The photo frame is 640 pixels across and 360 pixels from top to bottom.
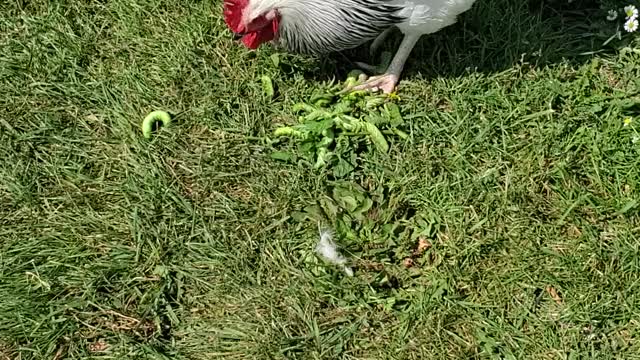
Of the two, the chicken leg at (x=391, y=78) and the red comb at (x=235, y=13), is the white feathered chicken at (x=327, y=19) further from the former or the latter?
the chicken leg at (x=391, y=78)

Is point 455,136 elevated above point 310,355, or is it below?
above

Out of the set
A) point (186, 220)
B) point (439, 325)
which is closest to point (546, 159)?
point (439, 325)

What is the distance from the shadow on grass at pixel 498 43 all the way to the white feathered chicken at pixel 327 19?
31cm

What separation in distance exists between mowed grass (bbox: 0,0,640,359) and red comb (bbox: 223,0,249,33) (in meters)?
0.47

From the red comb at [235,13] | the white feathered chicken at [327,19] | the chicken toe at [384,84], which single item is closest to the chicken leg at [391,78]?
the chicken toe at [384,84]

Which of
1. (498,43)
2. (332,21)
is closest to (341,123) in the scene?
(332,21)

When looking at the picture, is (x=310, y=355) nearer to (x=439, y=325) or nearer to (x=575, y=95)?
(x=439, y=325)

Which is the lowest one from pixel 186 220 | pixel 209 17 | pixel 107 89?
pixel 186 220

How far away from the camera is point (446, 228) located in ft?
8.60

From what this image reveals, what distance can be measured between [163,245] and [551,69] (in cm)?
164

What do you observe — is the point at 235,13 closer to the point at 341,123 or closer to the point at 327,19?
the point at 327,19

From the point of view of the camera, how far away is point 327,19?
2525mm

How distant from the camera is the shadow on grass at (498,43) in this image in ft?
9.69

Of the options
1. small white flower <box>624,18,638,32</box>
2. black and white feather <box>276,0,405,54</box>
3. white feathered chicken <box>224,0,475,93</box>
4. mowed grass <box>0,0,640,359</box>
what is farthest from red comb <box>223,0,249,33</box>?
small white flower <box>624,18,638,32</box>
